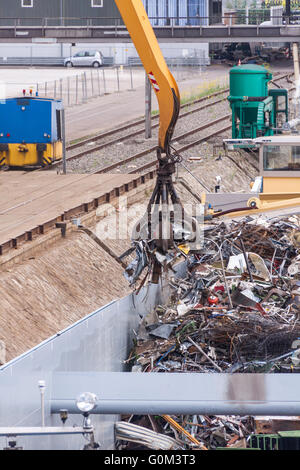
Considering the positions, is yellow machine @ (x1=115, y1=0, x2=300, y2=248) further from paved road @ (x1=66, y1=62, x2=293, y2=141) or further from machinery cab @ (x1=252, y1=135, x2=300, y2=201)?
paved road @ (x1=66, y1=62, x2=293, y2=141)

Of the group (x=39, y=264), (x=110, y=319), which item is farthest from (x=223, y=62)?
(x=110, y=319)

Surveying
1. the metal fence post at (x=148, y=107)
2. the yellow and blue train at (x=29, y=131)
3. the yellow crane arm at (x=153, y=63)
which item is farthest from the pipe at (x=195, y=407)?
the metal fence post at (x=148, y=107)

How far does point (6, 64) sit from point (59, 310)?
46061mm

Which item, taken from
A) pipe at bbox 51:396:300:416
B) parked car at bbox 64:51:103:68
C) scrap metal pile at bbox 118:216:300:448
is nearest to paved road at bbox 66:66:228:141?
parked car at bbox 64:51:103:68

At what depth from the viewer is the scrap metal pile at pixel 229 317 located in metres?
13.0

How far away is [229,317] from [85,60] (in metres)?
45.0

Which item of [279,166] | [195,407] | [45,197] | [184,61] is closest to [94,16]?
[184,61]

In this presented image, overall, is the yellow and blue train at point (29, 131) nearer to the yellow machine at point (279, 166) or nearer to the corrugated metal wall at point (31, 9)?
the yellow machine at point (279, 166)

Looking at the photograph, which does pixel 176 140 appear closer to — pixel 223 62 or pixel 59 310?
pixel 59 310

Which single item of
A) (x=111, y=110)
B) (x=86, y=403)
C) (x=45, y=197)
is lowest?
(x=86, y=403)

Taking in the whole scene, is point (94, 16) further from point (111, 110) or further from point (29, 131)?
point (29, 131)

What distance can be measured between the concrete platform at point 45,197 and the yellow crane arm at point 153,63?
211 inches

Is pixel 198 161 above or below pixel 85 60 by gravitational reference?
below

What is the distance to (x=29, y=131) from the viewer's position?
88.4 feet
